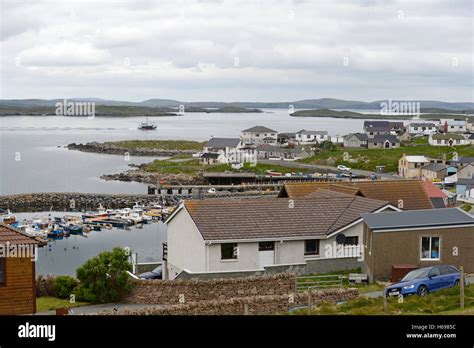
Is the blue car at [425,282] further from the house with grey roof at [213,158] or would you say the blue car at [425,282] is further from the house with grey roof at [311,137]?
the house with grey roof at [311,137]

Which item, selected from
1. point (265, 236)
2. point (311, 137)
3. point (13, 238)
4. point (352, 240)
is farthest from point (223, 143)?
point (13, 238)

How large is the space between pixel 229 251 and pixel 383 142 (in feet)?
258

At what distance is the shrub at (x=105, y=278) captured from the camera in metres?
14.7

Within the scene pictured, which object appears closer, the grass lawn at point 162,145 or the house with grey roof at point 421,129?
the house with grey roof at point 421,129

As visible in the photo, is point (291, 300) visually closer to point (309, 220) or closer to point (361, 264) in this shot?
point (361, 264)

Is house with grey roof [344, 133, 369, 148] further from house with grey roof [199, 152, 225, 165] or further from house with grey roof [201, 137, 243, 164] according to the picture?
house with grey roof [199, 152, 225, 165]

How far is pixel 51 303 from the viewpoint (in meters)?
14.8

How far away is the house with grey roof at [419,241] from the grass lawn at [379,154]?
190ft

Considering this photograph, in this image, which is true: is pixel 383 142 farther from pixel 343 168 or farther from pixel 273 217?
pixel 273 217
